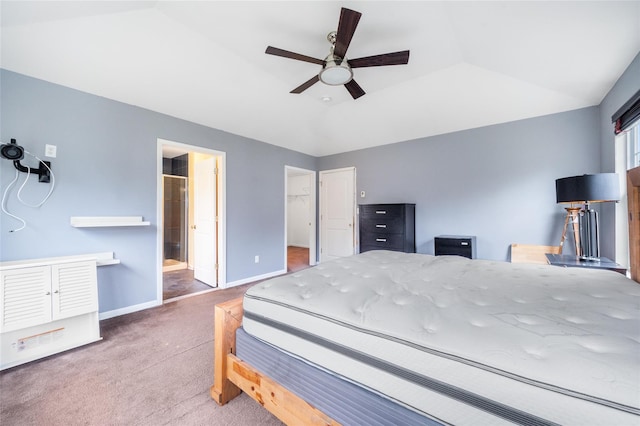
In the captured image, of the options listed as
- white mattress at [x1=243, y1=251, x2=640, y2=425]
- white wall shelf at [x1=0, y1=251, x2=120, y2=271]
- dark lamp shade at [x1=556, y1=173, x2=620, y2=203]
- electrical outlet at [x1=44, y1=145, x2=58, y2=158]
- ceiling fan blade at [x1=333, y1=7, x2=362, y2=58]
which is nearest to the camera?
white mattress at [x1=243, y1=251, x2=640, y2=425]

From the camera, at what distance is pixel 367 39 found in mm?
2354

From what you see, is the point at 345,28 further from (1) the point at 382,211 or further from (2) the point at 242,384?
(1) the point at 382,211

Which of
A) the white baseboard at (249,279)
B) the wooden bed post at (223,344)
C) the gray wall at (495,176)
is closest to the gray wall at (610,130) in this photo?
the gray wall at (495,176)

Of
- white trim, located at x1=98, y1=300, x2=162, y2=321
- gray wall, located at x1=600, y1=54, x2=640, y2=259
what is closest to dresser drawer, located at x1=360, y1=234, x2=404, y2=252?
gray wall, located at x1=600, y1=54, x2=640, y2=259

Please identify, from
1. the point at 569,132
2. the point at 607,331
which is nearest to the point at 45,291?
the point at 607,331

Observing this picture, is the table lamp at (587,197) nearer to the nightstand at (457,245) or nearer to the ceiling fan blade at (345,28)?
the nightstand at (457,245)

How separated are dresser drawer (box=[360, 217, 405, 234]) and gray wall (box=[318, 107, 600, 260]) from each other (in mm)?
454

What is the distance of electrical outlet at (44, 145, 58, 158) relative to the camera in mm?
2320

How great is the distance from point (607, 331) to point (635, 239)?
3.23 ft

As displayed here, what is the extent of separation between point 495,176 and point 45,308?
5.06 meters

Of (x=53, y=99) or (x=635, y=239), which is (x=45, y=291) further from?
(x=635, y=239)

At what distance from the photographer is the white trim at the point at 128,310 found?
2615mm

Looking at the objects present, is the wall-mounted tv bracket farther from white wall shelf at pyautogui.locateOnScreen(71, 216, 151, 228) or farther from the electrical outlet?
white wall shelf at pyautogui.locateOnScreen(71, 216, 151, 228)

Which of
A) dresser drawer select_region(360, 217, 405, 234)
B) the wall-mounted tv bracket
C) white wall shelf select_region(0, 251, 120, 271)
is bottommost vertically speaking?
white wall shelf select_region(0, 251, 120, 271)
